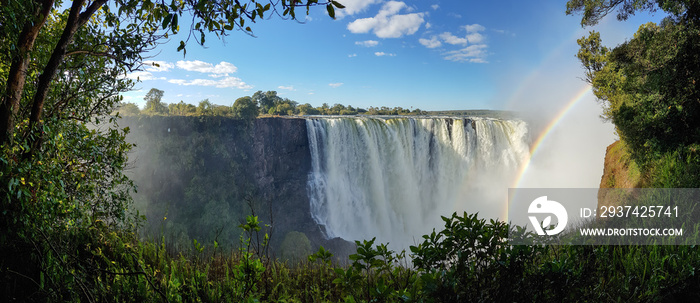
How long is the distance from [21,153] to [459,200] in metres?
24.1

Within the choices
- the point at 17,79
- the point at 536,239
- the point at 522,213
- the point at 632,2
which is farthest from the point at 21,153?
the point at 522,213

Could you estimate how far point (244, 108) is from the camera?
86.4ft

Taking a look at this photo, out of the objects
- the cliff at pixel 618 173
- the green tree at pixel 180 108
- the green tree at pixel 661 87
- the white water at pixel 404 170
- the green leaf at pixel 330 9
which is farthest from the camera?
the green tree at pixel 180 108

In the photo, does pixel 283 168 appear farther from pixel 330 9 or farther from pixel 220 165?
pixel 330 9

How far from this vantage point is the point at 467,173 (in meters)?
22.5

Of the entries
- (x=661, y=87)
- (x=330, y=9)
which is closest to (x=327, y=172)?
(x=661, y=87)

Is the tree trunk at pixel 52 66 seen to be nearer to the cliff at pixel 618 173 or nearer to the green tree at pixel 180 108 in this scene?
the cliff at pixel 618 173

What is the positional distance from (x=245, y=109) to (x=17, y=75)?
952 inches

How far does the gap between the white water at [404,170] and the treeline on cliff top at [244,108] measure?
7959 millimetres

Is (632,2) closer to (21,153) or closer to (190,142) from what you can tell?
(21,153)

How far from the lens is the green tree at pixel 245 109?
26.3 metres

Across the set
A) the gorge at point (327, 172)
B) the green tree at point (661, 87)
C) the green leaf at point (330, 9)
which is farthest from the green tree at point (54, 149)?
the gorge at point (327, 172)

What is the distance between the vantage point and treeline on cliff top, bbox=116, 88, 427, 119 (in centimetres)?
2678

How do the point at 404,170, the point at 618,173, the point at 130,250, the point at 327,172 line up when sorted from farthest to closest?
the point at 327,172 → the point at 404,170 → the point at 618,173 → the point at 130,250
